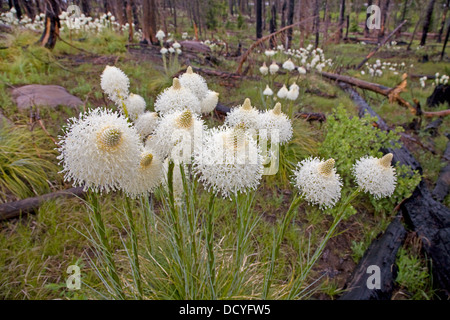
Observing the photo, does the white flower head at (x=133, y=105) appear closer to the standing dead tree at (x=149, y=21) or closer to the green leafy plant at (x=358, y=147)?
the green leafy plant at (x=358, y=147)

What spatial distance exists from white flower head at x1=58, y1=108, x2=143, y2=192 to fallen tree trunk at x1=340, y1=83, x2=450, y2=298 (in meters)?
3.18

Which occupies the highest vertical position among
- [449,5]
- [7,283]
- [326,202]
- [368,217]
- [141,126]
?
[449,5]

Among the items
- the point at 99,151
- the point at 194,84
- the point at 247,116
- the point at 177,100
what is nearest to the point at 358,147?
the point at 247,116

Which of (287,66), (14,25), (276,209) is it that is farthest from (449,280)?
(14,25)

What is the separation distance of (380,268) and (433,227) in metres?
0.99

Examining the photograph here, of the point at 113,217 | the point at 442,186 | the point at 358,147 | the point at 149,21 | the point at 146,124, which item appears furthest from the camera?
the point at 149,21

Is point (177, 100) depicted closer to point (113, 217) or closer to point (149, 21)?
point (113, 217)

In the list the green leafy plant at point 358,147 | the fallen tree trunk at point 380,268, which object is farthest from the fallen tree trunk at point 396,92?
the fallen tree trunk at point 380,268

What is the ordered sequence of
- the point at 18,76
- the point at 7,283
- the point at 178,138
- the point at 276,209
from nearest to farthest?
1. the point at 178,138
2. the point at 7,283
3. the point at 276,209
4. the point at 18,76

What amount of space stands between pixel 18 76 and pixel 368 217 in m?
7.60

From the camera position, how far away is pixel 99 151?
3.37 feet

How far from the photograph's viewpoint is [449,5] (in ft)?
71.4

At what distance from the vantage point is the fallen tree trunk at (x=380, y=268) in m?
2.36
